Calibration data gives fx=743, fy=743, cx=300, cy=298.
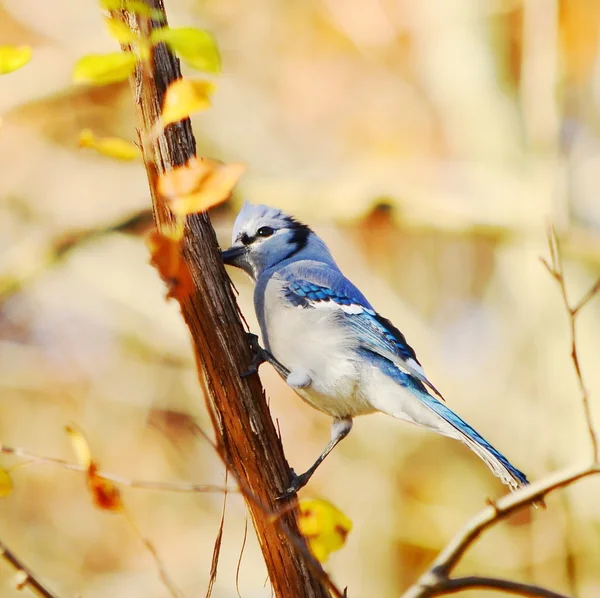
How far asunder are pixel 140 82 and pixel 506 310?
4.99 metres

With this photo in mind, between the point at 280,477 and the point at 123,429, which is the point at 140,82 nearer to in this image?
the point at 280,477

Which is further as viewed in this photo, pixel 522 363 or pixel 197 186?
pixel 522 363

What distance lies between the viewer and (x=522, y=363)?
19.6 ft

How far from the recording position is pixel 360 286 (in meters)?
5.78

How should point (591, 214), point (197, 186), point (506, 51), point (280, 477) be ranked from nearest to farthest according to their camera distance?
point (197, 186), point (280, 477), point (591, 214), point (506, 51)

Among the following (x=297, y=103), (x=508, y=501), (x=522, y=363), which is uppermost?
(x=297, y=103)

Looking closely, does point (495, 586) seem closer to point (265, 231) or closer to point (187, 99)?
point (187, 99)

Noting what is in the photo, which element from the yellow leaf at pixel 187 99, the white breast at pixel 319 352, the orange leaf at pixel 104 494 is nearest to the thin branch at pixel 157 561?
the orange leaf at pixel 104 494

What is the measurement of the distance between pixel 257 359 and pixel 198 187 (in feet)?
3.23

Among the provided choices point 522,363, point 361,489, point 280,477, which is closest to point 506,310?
point 522,363

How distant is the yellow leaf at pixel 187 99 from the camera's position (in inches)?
47.1

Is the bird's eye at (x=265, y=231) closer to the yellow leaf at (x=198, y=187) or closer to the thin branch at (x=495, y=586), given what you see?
the yellow leaf at (x=198, y=187)

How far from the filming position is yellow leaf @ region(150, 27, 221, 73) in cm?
114

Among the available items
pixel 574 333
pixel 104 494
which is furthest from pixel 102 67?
pixel 574 333
